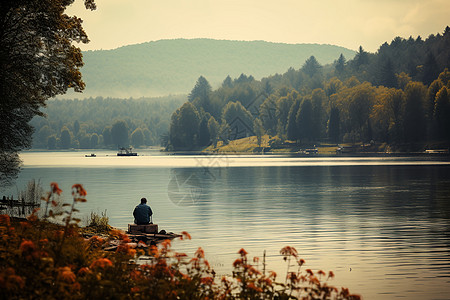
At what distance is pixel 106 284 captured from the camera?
46.2ft

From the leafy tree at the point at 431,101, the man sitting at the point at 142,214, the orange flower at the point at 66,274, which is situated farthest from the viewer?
the leafy tree at the point at 431,101

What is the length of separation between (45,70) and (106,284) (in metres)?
26.7

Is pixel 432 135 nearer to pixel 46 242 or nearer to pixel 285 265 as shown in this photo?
pixel 285 265

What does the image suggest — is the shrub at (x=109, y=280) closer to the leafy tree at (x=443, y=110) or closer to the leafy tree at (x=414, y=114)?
the leafy tree at (x=443, y=110)

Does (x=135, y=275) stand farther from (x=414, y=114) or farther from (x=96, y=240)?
(x=414, y=114)

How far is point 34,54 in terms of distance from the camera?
124 ft

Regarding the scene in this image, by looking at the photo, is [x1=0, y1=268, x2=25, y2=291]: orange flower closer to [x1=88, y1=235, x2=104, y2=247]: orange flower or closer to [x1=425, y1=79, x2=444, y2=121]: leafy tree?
[x1=88, y1=235, x2=104, y2=247]: orange flower

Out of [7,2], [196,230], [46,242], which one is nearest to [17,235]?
[46,242]

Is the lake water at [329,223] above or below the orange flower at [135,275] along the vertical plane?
below

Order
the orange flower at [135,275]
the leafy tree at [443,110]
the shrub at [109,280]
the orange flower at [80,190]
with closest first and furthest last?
the orange flower at [80,190] → the shrub at [109,280] → the orange flower at [135,275] → the leafy tree at [443,110]

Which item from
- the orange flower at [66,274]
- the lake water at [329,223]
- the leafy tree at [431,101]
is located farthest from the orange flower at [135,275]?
the leafy tree at [431,101]

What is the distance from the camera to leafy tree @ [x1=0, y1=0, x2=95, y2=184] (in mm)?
35125

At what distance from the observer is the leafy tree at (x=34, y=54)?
115 feet

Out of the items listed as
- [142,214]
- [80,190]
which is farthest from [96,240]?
[142,214]
